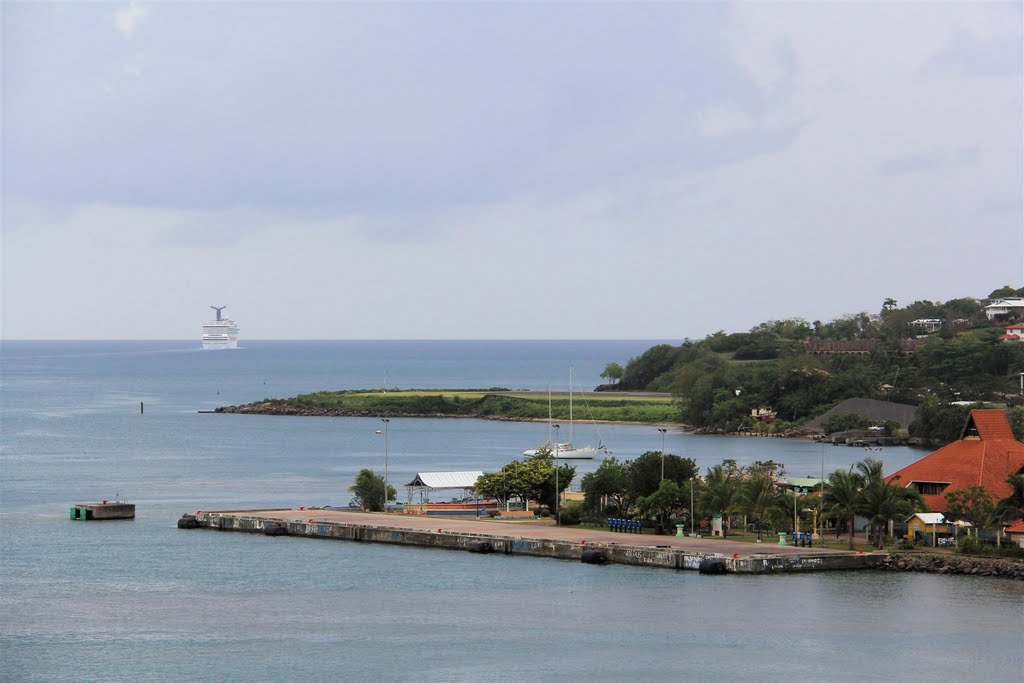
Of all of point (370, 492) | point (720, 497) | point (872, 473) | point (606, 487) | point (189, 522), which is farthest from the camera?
point (370, 492)

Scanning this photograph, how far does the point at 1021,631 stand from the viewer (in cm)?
5450

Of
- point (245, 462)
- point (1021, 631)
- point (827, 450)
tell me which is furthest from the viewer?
point (827, 450)

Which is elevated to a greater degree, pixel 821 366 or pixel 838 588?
pixel 821 366

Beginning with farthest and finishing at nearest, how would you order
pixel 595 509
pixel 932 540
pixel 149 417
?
pixel 149 417 < pixel 595 509 < pixel 932 540

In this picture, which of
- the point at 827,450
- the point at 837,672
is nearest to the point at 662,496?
the point at 837,672

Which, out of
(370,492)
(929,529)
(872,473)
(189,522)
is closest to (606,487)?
(872,473)

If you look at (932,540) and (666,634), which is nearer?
(666,634)

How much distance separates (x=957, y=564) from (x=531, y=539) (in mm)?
19067

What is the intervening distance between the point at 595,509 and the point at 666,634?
24.6 m

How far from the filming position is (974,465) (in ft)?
240

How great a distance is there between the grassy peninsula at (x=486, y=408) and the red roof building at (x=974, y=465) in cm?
10269

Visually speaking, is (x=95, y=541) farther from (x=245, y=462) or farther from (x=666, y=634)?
A: (x=245, y=462)

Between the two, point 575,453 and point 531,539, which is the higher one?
point 575,453

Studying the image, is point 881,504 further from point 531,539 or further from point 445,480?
point 445,480
